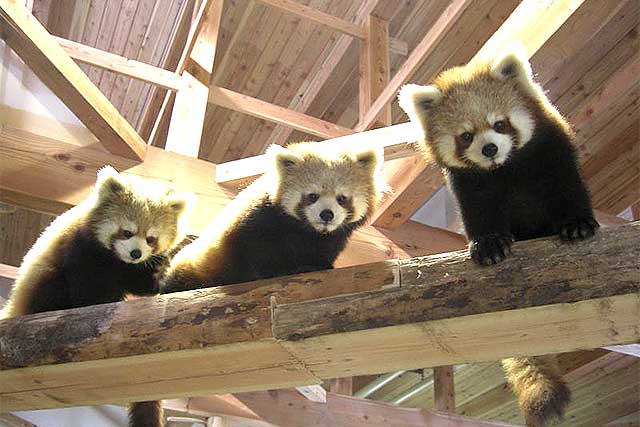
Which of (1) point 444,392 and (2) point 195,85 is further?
(1) point 444,392

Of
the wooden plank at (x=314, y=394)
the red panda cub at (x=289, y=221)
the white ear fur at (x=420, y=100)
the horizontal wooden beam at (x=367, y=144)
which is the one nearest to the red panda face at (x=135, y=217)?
the red panda cub at (x=289, y=221)

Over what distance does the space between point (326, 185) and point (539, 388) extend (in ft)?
3.33

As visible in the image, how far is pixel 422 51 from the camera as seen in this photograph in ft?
13.3

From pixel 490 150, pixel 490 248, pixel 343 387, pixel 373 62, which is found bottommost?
pixel 490 248

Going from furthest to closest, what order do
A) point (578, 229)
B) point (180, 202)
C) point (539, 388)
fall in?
point (180, 202) → point (539, 388) → point (578, 229)

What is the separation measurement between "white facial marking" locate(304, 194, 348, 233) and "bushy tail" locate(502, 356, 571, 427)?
2.47 feet

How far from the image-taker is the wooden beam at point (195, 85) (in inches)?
157

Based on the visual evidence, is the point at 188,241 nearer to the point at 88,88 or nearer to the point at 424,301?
the point at 88,88

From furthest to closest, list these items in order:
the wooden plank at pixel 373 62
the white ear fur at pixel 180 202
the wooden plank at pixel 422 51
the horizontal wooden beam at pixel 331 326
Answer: the wooden plank at pixel 373 62
the wooden plank at pixel 422 51
the white ear fur at pixel 180 202
the horizontal wooden beam at pixel 331 326

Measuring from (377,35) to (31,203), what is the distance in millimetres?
2736

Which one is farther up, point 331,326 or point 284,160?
point 284,160

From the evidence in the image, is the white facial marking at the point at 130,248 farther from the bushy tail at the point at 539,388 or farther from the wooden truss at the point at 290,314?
the bushy tail at the point at 539,388

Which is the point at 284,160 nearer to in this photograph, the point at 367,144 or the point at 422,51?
the point at 367,144

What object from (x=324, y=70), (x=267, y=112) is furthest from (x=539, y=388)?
(x=324, y=70)
